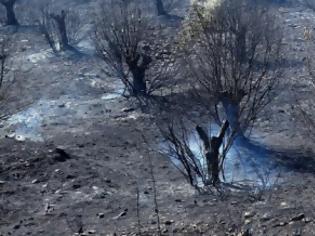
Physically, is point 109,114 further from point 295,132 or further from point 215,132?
point 295,132

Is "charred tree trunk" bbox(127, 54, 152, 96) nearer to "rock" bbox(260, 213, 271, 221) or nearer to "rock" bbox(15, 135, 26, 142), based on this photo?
"rock" bbox(15, 135, 26, 142)

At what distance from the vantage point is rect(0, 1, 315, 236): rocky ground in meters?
7.61

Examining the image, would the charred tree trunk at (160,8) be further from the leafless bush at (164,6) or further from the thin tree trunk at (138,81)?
the thin tree trunk at (138,81)

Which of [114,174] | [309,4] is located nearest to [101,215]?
[114,174]

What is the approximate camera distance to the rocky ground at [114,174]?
761 centimetres

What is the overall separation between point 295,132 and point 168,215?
438 cm

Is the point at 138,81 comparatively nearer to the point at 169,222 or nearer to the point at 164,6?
the point at 169,222

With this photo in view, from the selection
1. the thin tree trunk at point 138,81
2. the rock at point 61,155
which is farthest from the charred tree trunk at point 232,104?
the thin tree trunk at point 138,81

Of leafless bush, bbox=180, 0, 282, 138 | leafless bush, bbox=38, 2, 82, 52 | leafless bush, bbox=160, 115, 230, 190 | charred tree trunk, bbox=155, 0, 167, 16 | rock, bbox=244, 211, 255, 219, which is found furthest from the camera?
charred tree trunk, bbox=155, 0, 167, 16

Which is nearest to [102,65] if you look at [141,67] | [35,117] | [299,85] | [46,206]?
[141,67]

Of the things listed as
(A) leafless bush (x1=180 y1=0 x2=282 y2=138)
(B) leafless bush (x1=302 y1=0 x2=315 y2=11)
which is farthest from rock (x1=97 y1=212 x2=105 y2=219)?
(B) leafless bush (x1=302 y1=0 x2=315 y2=11)

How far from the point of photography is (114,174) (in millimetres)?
9922

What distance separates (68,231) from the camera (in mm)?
7766

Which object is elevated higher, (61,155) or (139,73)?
(139,73)
